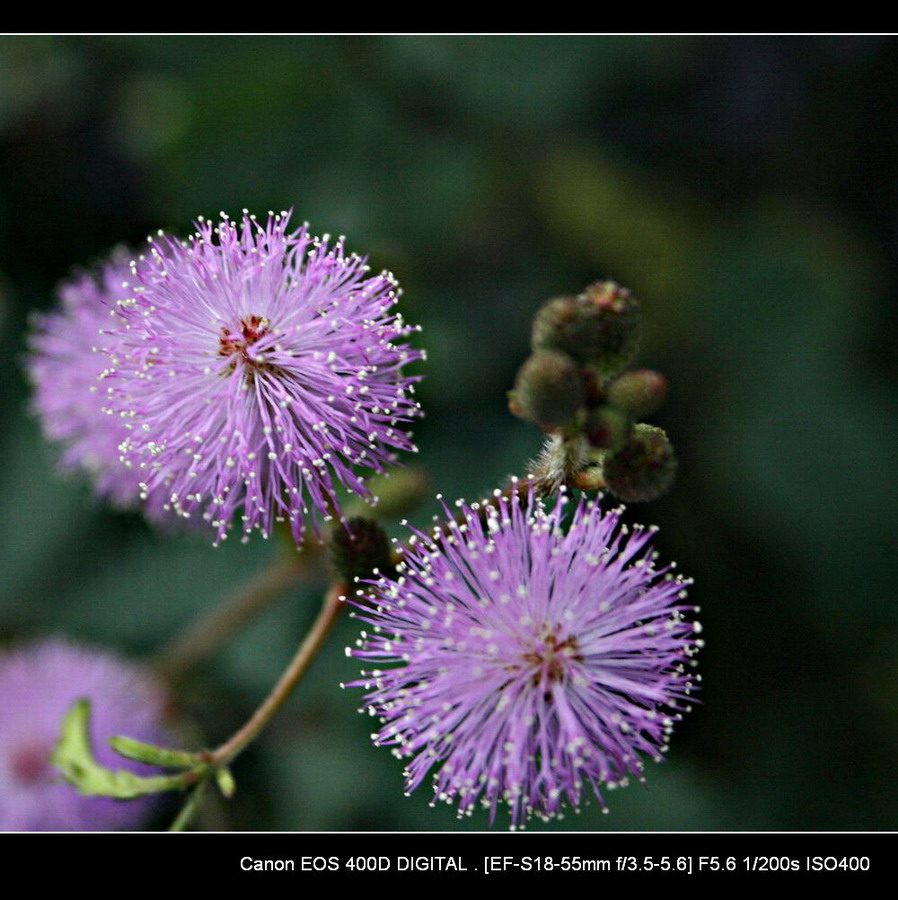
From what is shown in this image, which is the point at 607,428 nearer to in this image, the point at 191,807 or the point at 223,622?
the point at 191,807

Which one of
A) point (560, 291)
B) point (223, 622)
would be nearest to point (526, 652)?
point (223, 622)

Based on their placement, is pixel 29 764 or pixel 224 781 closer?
pixel 224 781

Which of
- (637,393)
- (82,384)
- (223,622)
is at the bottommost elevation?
(637,393)

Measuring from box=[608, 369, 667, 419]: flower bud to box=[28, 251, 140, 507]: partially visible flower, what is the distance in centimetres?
162

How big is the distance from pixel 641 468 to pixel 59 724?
2.67m

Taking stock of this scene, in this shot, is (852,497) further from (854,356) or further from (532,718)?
(532,718)

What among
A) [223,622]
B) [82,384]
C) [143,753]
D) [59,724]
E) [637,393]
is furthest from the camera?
[59,724]

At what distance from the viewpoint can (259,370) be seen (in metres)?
2.45

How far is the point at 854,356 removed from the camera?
4.86m

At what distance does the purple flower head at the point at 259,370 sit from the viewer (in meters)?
2.35

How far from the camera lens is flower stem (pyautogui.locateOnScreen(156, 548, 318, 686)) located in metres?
3.58

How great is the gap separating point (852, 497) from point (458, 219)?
205 centimetres

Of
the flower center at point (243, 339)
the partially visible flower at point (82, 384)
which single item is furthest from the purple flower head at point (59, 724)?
the flower center at point (243, 339)

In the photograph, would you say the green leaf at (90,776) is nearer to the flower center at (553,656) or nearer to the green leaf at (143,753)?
the green leaf at (143,753)
